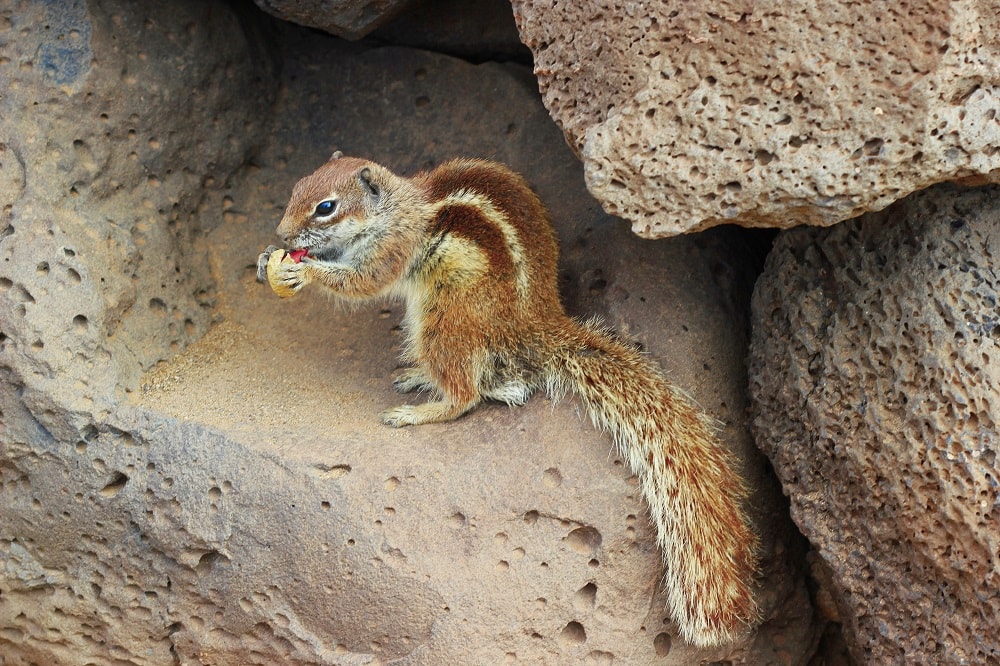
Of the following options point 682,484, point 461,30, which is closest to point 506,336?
point 682,484

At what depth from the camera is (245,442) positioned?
3.58m

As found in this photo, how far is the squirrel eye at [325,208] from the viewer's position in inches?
152

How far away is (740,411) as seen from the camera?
3.79m

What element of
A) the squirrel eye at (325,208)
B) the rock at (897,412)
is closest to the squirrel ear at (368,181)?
the squirrel eye at (325,208)

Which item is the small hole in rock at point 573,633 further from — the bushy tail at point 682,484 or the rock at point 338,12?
the rock at point 338,12

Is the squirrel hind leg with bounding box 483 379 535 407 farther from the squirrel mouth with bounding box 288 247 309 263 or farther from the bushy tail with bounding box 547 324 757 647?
the squirrel mouth with bounding box 288 247 309 263

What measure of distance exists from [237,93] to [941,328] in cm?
313

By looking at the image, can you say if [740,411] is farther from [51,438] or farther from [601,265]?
[51,438]

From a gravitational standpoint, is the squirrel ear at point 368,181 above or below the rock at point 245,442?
above

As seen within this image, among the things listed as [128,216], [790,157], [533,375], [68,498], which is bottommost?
[68,498]

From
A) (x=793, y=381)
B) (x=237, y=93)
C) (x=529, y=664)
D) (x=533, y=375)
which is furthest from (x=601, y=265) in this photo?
(x=237, y=93)

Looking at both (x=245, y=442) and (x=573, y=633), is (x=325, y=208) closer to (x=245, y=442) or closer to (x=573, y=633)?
(x=245, y=442)

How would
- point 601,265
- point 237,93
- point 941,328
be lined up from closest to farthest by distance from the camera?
point 941,328, point 601,265, point 237,93

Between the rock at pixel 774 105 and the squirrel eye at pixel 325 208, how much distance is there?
120 cm
